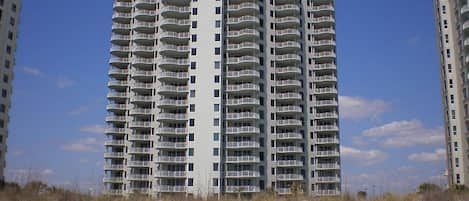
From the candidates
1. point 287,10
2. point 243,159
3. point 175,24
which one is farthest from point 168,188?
point 287,10

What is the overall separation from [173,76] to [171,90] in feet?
10.8

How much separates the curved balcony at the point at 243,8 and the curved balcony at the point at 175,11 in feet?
32.7

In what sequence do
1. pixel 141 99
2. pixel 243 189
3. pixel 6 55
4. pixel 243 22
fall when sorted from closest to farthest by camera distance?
pixel 243 189 < pixel 6 55 < pixel 141 99 < pixel 243 22

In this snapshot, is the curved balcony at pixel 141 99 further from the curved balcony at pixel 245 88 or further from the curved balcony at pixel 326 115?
the curved balcony at pixel 326 115

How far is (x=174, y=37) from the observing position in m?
91.6

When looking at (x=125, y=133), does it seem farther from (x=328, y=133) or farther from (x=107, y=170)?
(x=328, y=133)

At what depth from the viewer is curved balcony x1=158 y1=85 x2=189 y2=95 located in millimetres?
88312

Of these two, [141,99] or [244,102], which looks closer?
[244,102]

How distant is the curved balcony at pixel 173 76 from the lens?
89006mm

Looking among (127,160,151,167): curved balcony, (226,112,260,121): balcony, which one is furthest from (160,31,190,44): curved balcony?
(127,160,151,167): curved balcony

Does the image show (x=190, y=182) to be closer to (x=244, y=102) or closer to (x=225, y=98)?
(x=225, y=98)

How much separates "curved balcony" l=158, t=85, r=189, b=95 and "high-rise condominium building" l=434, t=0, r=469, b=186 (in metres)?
57.6

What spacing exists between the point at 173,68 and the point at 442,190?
236 ft

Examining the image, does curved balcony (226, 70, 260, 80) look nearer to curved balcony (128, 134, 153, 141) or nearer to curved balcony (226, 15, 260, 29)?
curved balcony (226, 15, 260, 29)
